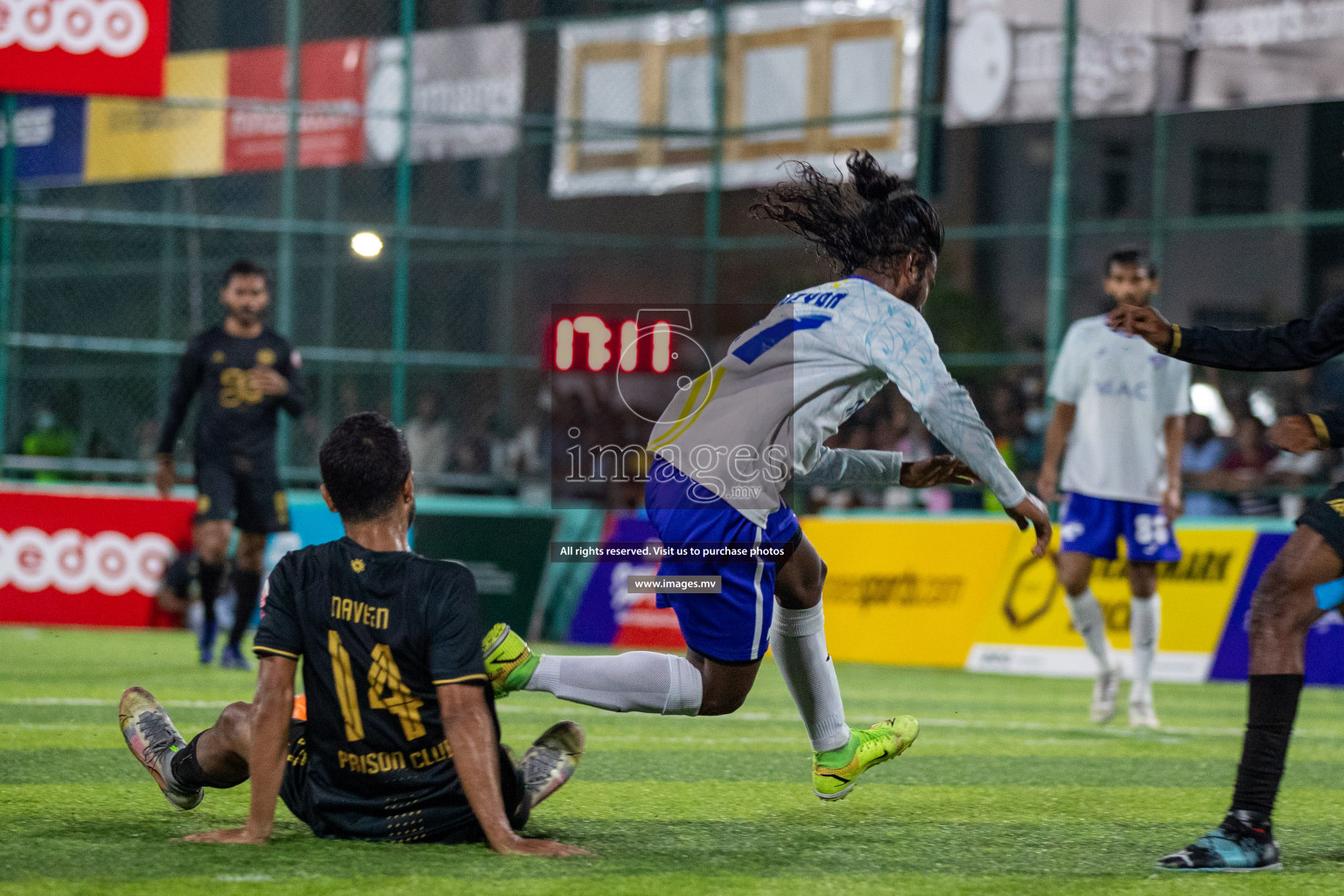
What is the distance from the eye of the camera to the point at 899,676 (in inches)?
458

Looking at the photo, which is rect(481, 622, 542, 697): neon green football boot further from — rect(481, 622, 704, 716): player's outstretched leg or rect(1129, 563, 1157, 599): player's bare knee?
rect(1129, 563, 1157, 599): player's bare knee

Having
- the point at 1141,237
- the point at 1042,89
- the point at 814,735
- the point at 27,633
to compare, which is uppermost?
the point at 1042,89

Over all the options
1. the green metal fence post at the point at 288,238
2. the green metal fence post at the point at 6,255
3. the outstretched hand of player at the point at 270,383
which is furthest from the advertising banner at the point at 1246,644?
the green metal fence post at the point at 6,255

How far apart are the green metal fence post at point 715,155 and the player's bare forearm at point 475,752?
13372 millimetres

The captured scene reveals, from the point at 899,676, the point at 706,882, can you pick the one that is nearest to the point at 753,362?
the point at 706,882

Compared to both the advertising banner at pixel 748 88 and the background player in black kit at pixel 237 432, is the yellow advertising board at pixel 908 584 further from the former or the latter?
the advertising banner at pixel 748 88

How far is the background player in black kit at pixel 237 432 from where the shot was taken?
393 inches

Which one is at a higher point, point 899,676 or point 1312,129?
point 1312,129

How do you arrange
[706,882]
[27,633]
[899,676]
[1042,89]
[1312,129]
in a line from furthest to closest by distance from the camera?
[1312,129] < [1042,89] < [27,633] < [899,676] < [706,882]

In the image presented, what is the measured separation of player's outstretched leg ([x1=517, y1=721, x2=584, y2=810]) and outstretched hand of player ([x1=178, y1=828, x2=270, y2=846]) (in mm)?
745

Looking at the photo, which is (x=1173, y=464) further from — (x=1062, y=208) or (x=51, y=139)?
(x=51, y=139)

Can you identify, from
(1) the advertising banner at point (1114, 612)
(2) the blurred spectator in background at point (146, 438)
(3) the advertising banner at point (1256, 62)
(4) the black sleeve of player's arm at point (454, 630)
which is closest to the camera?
(4) the black sleeve of player's arm at point (454, 630)

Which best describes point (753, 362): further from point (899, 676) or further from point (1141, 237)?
point (1141, 237)

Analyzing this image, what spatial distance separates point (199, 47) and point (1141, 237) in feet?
50.6
